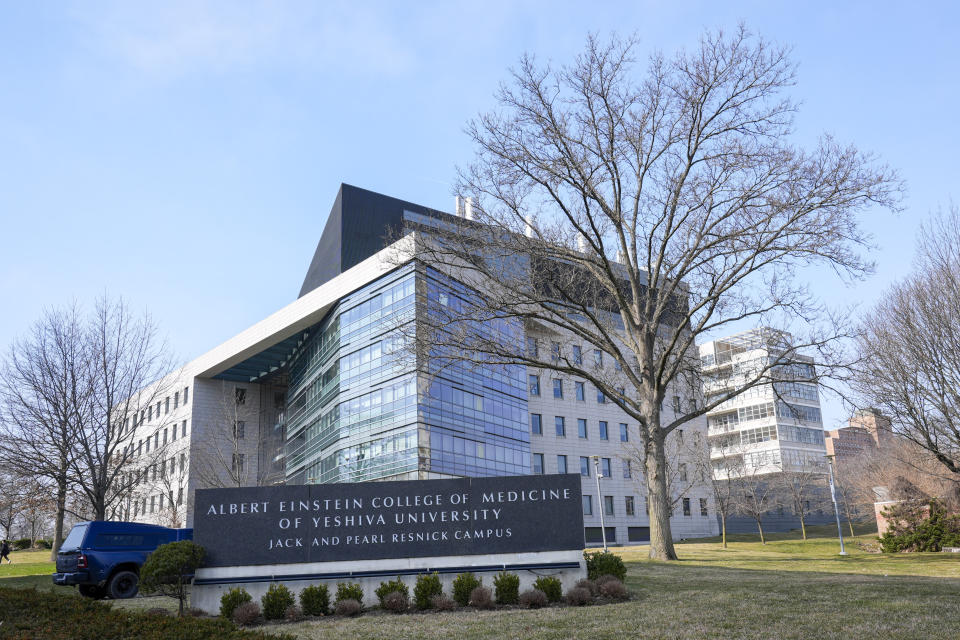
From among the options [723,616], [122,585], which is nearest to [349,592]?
[723,616]

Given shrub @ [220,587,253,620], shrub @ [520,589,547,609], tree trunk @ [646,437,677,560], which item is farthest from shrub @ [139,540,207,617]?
tree trunk @ [646,437,677,560]

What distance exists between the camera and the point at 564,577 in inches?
528

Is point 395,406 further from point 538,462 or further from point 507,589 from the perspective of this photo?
point 507,589

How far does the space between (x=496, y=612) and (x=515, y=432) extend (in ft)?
132

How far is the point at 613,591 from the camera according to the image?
12703mm

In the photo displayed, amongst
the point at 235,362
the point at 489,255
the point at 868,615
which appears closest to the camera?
the point at 868,615

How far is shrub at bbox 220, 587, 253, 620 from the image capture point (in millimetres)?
12422

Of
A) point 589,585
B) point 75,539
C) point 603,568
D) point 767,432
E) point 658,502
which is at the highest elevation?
point 767,432

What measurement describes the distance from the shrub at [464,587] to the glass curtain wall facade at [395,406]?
25.7 meters

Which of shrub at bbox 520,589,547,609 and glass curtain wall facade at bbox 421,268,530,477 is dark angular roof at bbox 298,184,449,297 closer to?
glass curtain wall facade at bbox 421,268,530,477

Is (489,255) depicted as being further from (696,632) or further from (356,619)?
(696,632)

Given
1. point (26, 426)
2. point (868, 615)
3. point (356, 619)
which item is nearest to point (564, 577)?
point (356, 619)

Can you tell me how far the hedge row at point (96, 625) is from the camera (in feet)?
27.9

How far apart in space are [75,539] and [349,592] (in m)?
11.4
